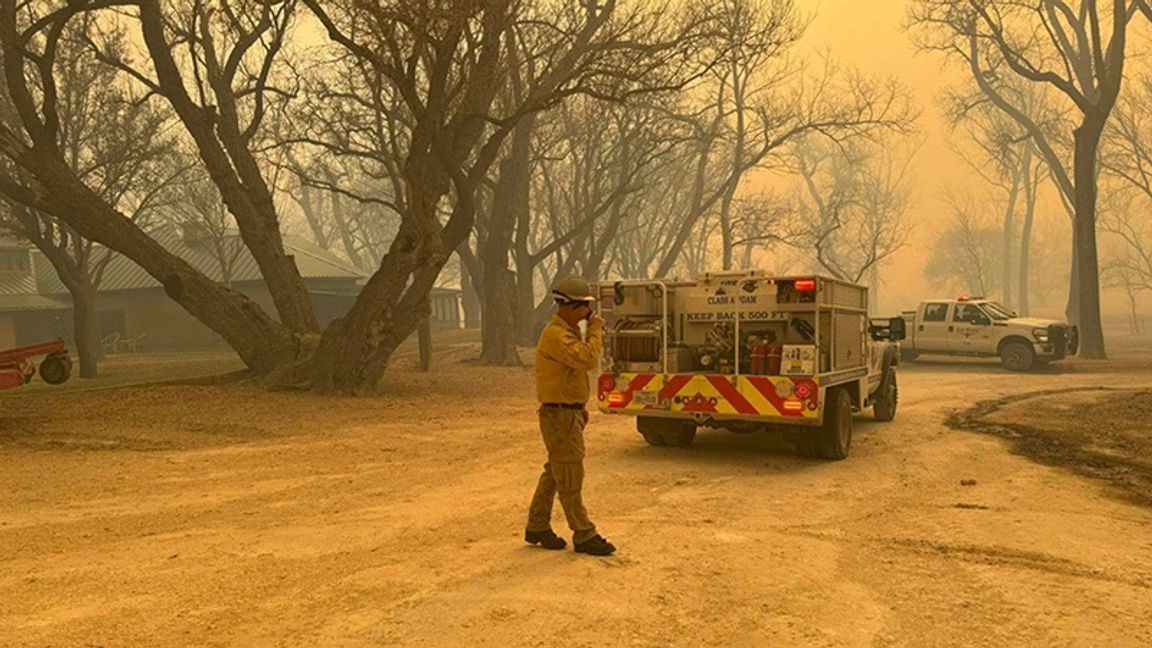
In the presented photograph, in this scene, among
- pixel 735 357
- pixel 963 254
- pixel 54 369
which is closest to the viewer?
pixel 735 357

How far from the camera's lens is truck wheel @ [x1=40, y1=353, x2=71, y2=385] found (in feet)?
43.6

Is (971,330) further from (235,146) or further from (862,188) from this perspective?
(862,188)

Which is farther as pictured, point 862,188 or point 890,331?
point 862,188

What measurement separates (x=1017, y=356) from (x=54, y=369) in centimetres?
2304

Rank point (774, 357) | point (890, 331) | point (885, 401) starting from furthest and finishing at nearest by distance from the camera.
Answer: point (885, 401) → point (890, 331) → point (774, 357)

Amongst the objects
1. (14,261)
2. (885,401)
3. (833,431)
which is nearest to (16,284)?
(14,261)

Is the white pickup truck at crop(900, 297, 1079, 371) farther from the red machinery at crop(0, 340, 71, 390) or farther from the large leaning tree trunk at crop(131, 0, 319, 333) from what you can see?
the red machinery at crop(0, 340, 71, 390)

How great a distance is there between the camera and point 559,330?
20.3ft

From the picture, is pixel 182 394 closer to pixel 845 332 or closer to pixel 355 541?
pixel 355 541

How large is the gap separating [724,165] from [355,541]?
4708cm

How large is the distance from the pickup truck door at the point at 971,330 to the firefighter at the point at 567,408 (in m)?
21.9

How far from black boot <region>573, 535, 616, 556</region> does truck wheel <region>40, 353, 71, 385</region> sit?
35.0 feet

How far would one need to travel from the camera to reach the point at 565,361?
20.0 feet

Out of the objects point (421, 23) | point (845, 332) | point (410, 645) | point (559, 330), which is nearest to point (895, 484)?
point (845, 332)
